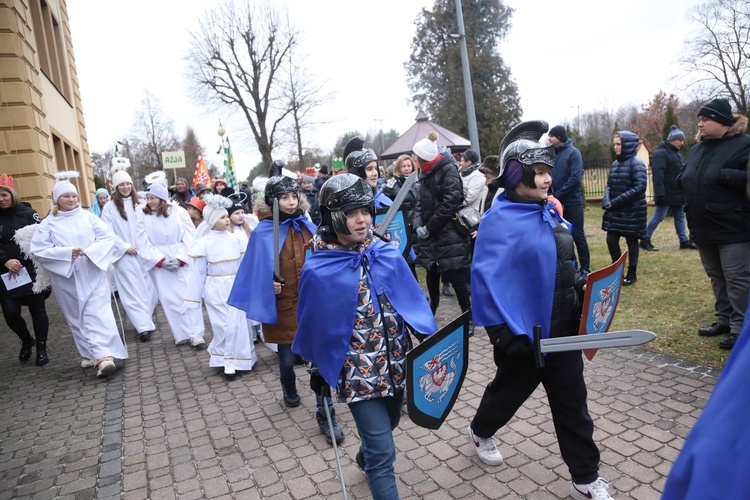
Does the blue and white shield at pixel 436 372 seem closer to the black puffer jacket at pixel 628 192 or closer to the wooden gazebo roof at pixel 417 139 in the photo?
the black puffer jacket at pixel 628 192

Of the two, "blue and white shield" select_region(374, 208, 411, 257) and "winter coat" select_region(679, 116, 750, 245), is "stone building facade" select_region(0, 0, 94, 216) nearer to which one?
"blue and white shield" select_region(374, 208, 411, 257)

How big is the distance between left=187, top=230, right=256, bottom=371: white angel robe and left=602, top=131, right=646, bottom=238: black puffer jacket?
5122 millimetres

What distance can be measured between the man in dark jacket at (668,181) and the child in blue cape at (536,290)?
8171mm

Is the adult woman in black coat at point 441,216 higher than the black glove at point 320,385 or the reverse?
higher

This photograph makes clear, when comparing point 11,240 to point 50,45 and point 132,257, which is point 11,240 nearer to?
point 132,257

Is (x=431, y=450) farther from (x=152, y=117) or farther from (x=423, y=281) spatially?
(x=152, y=117)

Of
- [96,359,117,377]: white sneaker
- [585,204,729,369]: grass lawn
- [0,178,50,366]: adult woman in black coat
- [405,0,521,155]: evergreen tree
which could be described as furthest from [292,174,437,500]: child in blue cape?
[405,0,521,155]: evergreen tree

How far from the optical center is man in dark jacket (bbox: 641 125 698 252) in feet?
33.1

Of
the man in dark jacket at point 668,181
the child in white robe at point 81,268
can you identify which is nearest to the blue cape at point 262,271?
the child in white robe at point 81,268

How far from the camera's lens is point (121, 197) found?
773 cm

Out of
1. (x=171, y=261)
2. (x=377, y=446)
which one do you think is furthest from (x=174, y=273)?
(x=377, y=446)

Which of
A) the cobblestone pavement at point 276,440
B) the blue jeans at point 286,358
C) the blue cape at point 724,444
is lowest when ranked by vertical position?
the cobblestone pavement at point 276,440

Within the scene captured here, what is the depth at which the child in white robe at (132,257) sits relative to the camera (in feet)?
24.3

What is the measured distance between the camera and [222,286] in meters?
6.00
